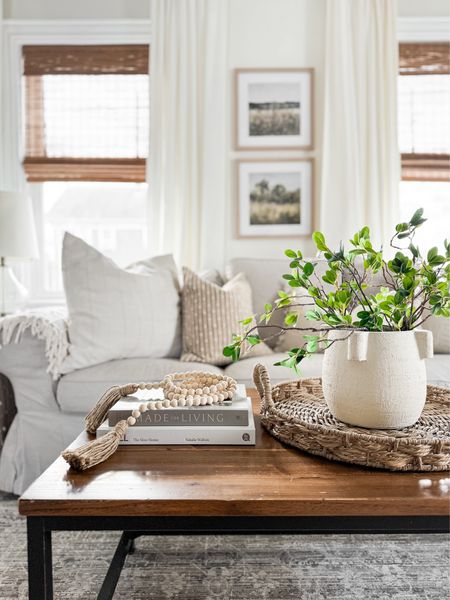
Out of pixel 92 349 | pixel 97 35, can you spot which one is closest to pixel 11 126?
pixel 97 35

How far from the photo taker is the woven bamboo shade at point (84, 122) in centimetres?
357

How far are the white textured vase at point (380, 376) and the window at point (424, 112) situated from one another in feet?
8.88

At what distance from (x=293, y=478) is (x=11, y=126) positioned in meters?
3.25

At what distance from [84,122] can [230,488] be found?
3125 mm

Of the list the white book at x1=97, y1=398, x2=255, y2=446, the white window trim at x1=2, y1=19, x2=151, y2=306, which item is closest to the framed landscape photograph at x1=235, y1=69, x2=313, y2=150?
the white window trim at x1=2, y1=19, x2=151, y2=306

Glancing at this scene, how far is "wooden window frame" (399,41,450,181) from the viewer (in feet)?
11.7

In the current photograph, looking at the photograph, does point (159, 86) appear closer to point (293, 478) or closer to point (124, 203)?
point (124, 203)

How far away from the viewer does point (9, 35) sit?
3535mm

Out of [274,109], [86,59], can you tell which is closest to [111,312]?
[274,109]

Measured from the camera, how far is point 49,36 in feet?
11.6

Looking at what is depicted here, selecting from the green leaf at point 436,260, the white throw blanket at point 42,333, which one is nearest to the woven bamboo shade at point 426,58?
the white throw blanket at point 42,333

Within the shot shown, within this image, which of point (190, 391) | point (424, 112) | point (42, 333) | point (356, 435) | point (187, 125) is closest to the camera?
point (356, 435)

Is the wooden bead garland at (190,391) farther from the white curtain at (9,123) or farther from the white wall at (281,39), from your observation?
the white curtain at (9,123)

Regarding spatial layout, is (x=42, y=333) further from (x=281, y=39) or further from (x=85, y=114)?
(x=281, y=39)
